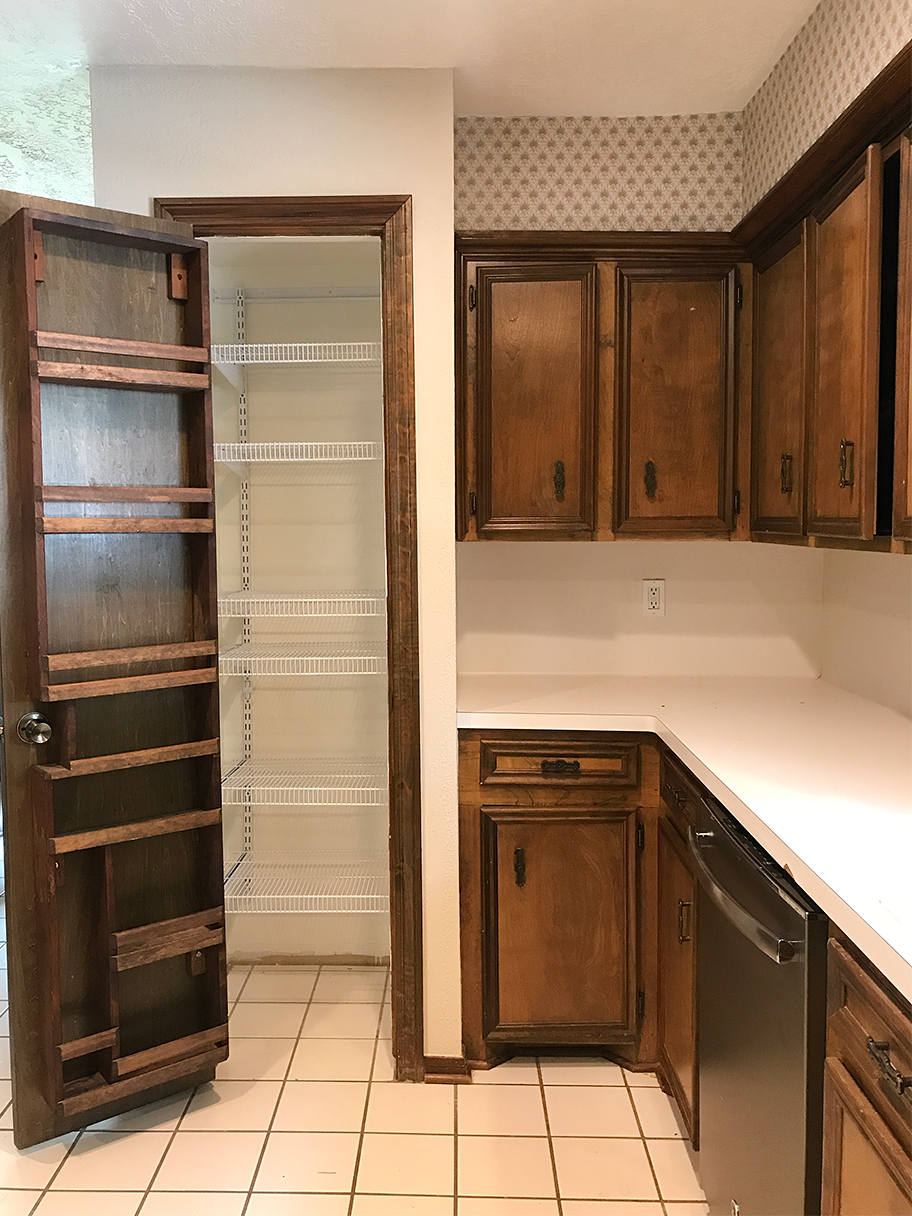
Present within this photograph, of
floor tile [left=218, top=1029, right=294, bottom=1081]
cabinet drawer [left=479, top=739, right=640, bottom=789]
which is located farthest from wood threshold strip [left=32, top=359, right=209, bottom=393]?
floor tile [left=218, top=1029, right=294, bottom=1081]

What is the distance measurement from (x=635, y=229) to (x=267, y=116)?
1117 millimetres

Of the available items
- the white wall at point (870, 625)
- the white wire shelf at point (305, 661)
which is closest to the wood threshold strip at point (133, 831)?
the white wire shelf at point (305, 661)

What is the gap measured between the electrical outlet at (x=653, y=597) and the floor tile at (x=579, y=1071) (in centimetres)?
131

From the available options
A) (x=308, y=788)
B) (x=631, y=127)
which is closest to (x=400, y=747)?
(x=308, y=788)

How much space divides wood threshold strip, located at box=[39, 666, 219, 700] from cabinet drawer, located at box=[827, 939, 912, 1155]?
1.54 metres

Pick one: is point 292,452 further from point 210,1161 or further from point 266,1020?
point 210,1161

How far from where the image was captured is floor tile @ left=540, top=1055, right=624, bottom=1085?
249 centimetres

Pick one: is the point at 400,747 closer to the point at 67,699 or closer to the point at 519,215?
the point at 67,699

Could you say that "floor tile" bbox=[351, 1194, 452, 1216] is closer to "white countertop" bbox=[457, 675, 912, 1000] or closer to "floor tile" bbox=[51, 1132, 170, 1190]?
"floor tile" bbox=[51, 1132, 170, 1190]

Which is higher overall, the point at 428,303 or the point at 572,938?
the point at 428,303

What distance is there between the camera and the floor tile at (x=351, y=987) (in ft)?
9.61

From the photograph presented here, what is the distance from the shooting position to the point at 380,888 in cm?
293

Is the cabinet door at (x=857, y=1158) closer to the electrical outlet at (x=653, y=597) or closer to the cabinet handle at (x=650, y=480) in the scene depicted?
the cabinet handle at (x=650, y=480)

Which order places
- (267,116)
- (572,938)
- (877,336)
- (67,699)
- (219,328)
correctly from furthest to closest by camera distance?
1. (219,328)
2. (572,938)
3. (267,116)
4. (67,699)
5. (877,336)
